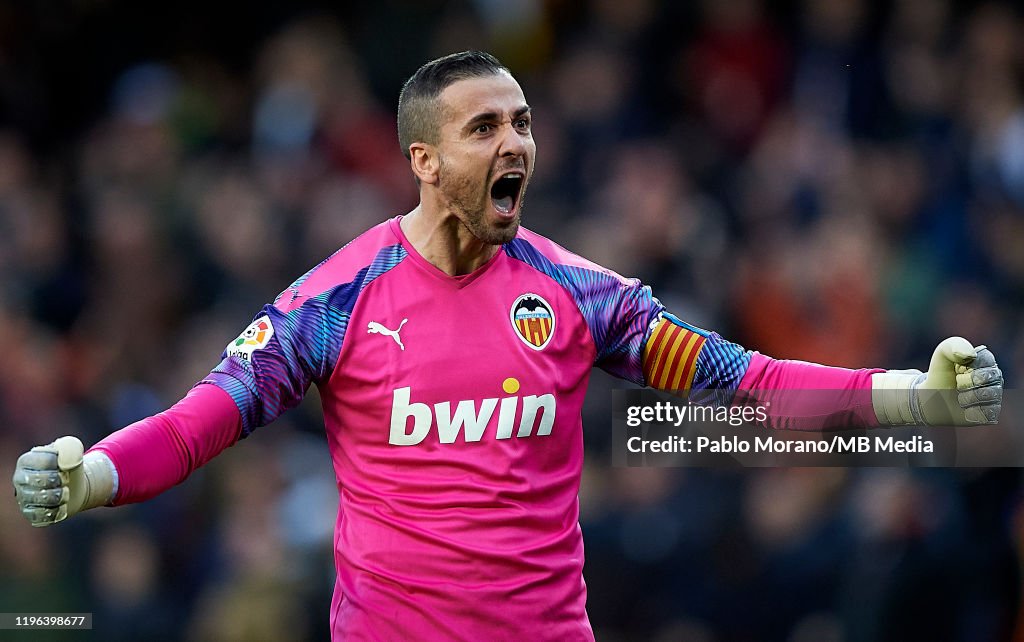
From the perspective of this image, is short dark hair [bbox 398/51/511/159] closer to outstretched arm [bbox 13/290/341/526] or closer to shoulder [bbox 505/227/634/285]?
shoulder [bbox 505/227/634/285]

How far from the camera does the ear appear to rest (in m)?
4.07

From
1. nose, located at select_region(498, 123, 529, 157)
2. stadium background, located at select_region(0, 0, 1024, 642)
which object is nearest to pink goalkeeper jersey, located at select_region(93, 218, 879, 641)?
nose, located at select_region(498, 123, 529, 157)

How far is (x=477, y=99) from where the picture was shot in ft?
13.1

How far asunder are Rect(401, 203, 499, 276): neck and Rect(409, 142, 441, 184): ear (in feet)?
0.35

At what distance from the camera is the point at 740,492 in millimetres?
6840

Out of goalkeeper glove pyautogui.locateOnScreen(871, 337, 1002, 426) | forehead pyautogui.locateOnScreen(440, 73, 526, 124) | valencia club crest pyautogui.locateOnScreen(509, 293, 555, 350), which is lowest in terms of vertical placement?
goalkeeper glove pyautogui.locateOnScreen(871, 337, 1002, 426)

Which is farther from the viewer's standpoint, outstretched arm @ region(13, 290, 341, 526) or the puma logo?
the puma logo

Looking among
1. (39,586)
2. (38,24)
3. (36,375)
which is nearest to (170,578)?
(39,586)

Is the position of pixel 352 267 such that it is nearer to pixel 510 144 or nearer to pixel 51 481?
pixel 510 144

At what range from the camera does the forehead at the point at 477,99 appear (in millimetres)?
3977

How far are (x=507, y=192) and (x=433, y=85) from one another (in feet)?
1.25

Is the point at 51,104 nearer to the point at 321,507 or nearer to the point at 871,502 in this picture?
the point at 321,507

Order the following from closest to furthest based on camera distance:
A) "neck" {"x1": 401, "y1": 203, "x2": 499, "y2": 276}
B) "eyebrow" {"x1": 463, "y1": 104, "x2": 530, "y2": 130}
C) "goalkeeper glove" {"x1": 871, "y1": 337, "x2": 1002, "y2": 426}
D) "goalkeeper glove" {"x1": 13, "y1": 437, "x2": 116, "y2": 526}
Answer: "goalkeeper glove" {"x1": 13, "y1": 437, "x2": 116, "y2": 526}, "goalkeeper glove" {"x1": 871, "y1": 337, "x2": 1002, "y2": 426}, "eyebrow" {"x1": 463, "y1": 104, "x2": 530, "y2": 130}, "neck" {"x1": 401, "y1": 203, "x2": 499, "y2": 276}

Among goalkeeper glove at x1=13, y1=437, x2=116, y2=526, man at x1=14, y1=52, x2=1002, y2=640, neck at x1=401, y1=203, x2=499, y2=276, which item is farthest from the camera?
neck at x1=401, y1=203, x2=499, y2=276
